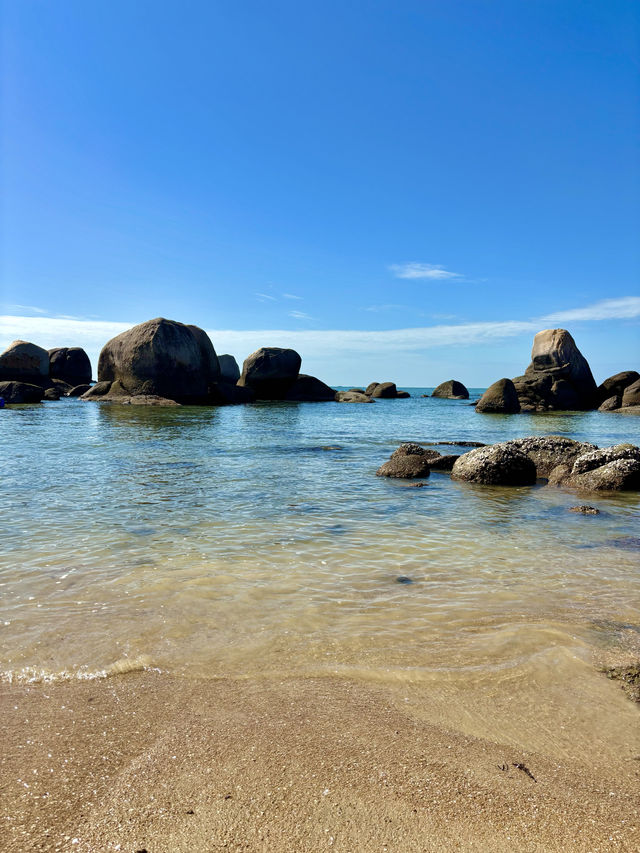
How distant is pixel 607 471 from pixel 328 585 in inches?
305

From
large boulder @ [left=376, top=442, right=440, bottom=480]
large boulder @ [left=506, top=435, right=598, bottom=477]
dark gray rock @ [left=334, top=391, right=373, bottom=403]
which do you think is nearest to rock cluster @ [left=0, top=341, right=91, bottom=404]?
dark gray rock @ [left=334, top=391, right=373, bottom=403]

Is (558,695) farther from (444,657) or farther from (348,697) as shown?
(348,697)

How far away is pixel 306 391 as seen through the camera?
46.0 metres

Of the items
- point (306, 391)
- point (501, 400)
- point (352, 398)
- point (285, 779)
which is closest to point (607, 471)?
point (285, 779)

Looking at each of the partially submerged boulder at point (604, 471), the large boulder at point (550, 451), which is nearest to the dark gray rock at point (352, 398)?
the large boulder at point (550, 451)

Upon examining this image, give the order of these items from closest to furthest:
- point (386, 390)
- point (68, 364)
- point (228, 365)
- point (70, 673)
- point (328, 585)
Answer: point (70, 673)
point (328, 585)
point (68, 364)
point (228, 365)
point (386, 390)

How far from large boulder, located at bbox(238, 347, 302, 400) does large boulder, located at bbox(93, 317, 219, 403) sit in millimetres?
6774

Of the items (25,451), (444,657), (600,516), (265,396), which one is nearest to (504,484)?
(600,516)

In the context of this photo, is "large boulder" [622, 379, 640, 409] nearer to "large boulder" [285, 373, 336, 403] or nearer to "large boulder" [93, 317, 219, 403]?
"large boulder" [285, 373, 336, 403]

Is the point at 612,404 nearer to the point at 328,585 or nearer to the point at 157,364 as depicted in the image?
the point at 157,364

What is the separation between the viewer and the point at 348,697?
9.28 ft

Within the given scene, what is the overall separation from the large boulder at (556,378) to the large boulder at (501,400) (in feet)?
9.70

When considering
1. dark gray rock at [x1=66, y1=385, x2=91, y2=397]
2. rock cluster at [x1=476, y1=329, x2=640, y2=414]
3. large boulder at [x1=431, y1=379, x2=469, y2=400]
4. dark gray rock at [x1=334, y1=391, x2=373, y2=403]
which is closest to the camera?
rock cluster at [x1=476, y1=329, x2=640, y2=414]

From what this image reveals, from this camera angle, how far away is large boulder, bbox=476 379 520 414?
35844 mm
